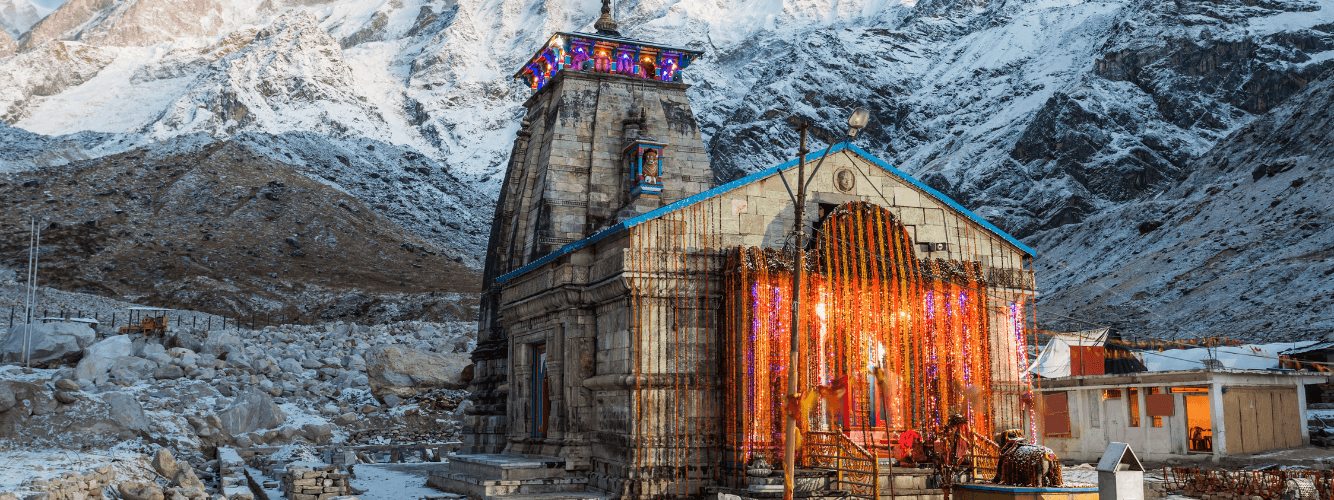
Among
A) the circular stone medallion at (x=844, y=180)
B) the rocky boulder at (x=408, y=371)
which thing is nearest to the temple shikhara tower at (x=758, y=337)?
the circular stone medallion at (x=844, y=180)

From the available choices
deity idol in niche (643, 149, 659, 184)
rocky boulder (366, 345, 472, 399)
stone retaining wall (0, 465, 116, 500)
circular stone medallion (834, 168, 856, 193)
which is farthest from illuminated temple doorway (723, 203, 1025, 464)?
rocky boulder (366, 345, 472, 399)

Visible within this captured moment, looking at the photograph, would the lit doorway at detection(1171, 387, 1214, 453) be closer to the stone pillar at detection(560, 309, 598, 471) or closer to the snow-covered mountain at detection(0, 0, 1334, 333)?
the stone pillar at detection(560, 309, 598, 471)

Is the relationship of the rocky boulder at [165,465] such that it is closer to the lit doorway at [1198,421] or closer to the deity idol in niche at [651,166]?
the deity idol in niche at [651,166]

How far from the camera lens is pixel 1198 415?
2797cm

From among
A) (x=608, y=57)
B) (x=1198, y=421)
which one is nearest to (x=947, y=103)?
(x=1198, y=421)

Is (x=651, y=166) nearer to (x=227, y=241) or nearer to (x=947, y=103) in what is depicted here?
(x=227, y=241)

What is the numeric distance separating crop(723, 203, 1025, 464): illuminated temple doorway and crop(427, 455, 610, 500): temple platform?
2.97 metres

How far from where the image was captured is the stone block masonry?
1906cm

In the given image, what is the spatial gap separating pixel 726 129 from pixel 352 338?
131 m

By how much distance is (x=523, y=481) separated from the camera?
18.2m

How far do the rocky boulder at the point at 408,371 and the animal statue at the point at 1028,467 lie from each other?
23957mm

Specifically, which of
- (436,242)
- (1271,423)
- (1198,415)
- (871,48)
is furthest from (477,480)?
(871,48)

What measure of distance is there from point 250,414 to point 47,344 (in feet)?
36.9

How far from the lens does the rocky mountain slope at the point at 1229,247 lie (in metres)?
59.0
